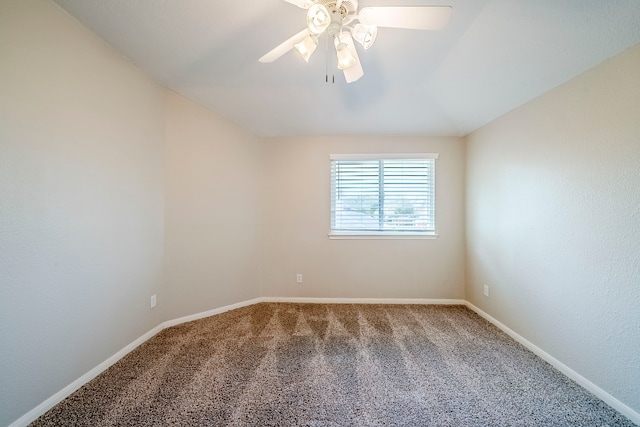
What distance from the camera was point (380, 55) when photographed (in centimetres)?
185

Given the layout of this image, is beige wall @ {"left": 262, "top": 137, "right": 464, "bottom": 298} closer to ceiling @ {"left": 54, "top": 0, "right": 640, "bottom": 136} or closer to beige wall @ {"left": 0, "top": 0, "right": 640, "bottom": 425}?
beige wall @ {"left": 0, "top": 0, "right": 640, "bottom": 425}

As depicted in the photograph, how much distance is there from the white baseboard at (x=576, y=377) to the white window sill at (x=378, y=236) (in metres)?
1.18

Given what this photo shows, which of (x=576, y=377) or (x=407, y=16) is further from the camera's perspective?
(x=576, y=377)

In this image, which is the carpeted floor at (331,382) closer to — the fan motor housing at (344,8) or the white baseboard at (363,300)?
the white baseboard at (363,300)

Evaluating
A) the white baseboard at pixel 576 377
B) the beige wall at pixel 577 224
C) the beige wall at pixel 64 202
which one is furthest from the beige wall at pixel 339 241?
the beige wall at pixel 64 202

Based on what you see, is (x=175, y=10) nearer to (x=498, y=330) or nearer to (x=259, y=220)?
(x=259, y=220)

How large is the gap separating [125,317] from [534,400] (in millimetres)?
3079

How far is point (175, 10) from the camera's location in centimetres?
147

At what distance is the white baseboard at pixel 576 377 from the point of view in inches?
55.8

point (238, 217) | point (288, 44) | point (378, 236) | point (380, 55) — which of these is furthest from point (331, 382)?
point (380, 55)

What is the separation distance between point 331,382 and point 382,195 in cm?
227

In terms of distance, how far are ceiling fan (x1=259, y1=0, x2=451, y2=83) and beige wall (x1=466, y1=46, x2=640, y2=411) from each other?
1.38m

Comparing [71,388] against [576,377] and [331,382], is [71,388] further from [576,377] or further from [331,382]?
[576,377]

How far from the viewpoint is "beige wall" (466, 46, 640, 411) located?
4.74 feet
